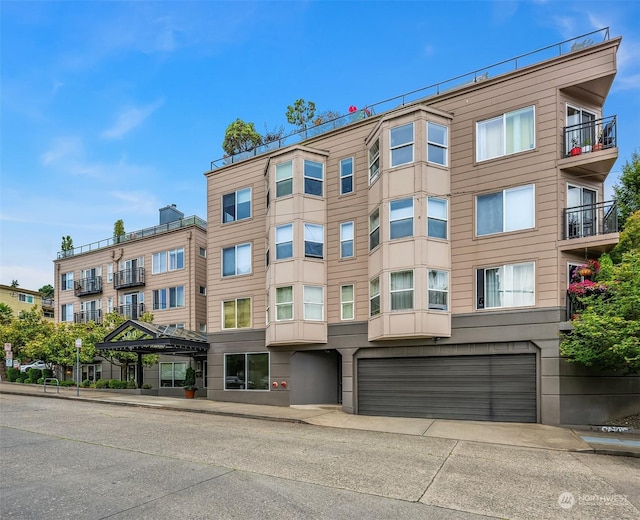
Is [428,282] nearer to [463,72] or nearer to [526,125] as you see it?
[526,125]

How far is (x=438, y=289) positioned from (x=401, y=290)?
1252 mm

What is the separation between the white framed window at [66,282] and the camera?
36281mm

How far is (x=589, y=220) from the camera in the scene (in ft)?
47.2

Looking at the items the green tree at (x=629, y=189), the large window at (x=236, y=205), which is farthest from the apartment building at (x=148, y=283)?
the green tree at (x=629, y=189)

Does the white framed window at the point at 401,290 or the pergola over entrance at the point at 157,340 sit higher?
the white framed window at the point at 401,290

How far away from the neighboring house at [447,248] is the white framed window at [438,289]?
5 cm

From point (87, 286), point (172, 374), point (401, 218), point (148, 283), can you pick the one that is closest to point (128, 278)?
point (148, 283)

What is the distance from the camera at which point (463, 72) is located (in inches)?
645

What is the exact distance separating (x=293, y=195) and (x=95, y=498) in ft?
45.3

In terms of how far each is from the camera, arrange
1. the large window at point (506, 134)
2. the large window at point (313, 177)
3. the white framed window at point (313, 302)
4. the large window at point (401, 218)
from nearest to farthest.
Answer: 1. the large window at point (506, 134)
2. the large window at point (401, 218)
3. the white framed window at point (313, 302)
4. the large window at point (313, 177)

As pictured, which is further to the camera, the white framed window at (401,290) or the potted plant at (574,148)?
the white framed window at (401,290)

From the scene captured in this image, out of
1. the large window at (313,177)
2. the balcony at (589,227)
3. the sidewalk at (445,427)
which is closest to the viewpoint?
the sidewalk at (445,427)

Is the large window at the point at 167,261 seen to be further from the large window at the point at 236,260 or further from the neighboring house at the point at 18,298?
the neighboring house at the point at 18,298

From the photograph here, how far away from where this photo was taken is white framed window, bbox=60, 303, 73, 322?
36.1 meters
